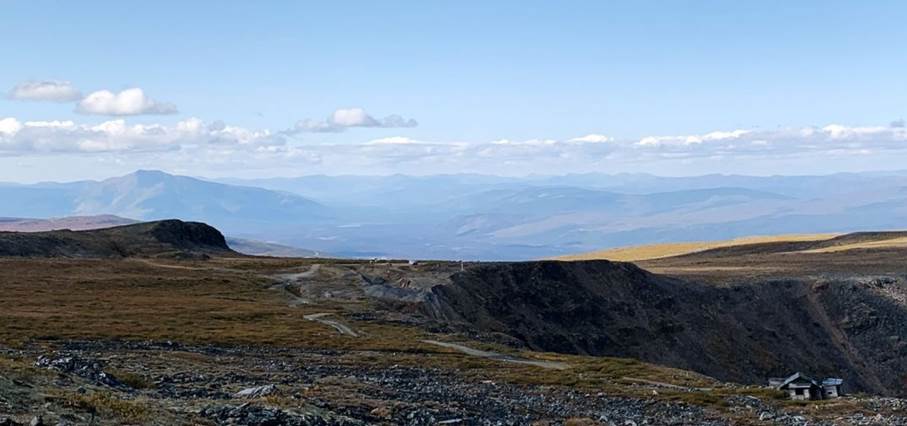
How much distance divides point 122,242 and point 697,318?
300 feet

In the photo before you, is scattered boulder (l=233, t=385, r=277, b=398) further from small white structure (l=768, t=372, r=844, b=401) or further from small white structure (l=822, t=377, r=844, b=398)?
small white structure (l=822, t=377, r=844, b=398)

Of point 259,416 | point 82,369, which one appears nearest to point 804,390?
point 259,416

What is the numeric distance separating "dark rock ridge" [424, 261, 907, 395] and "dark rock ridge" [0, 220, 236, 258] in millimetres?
57212

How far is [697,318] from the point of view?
118812 mm

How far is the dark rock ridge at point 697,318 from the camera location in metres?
104

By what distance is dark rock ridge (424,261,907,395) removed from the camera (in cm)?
10425

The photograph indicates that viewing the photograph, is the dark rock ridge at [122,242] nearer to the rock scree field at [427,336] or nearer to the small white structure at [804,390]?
the rock scree field at [427,336]

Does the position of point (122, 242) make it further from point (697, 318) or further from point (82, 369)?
point (82, 369)

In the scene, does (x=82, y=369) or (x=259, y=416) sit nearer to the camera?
(x=259, y=416)

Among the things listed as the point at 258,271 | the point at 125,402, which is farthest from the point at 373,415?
the point at 258,271

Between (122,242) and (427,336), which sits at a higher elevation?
(122,242)

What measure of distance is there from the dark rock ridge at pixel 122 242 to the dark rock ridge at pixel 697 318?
2252 inches

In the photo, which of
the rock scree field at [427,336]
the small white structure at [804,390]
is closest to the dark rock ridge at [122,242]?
the rock scree field at [427,336]

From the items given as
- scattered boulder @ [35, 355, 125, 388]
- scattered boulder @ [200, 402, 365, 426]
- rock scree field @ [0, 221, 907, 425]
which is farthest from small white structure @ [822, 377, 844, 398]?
scattered boulder @ [35, 355, 125, 388]
